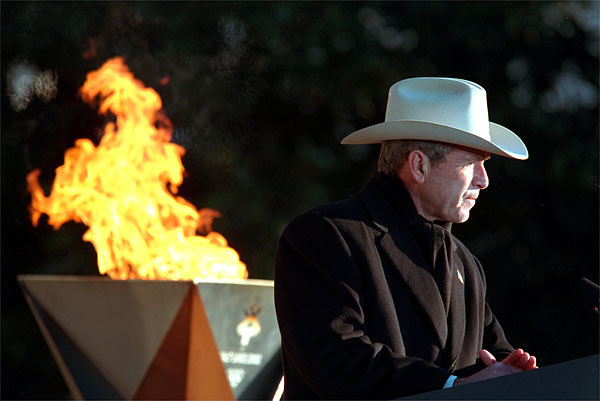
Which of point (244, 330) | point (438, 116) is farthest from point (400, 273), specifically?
point (244, 330)

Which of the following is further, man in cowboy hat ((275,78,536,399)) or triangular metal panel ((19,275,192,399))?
triangular metal panel ((19,275,192,399))

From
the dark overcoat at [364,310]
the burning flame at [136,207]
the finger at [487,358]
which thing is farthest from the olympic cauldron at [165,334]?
the finger at [487,358]

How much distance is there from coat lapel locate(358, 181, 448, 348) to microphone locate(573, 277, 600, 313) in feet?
1.61

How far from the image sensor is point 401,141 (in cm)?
303

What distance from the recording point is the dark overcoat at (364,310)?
8.27 ft

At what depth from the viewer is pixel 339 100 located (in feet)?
27.7

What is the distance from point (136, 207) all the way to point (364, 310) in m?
3.04

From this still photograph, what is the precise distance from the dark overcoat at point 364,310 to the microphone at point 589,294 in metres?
0.43

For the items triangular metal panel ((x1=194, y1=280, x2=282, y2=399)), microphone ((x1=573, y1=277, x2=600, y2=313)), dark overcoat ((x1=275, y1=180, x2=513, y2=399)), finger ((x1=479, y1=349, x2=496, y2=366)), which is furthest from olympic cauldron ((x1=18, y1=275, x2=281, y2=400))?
microphone ((x1=573, y1=277, x2=600, y2=313))

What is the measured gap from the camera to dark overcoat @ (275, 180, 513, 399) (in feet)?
8.27

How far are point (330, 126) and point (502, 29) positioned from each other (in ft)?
5.90

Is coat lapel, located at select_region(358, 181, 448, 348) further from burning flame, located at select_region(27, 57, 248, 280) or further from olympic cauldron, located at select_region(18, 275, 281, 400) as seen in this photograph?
burning flame, located at select_region(27, 57, 248, 280)

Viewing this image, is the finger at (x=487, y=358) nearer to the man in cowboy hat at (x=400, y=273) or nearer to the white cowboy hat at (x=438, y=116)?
the man in cowboy hat at (x=400, y=273)

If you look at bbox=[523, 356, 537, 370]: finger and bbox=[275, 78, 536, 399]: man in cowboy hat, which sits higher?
bbox=[275, 78, 536, 399]: man in cowboy hat
